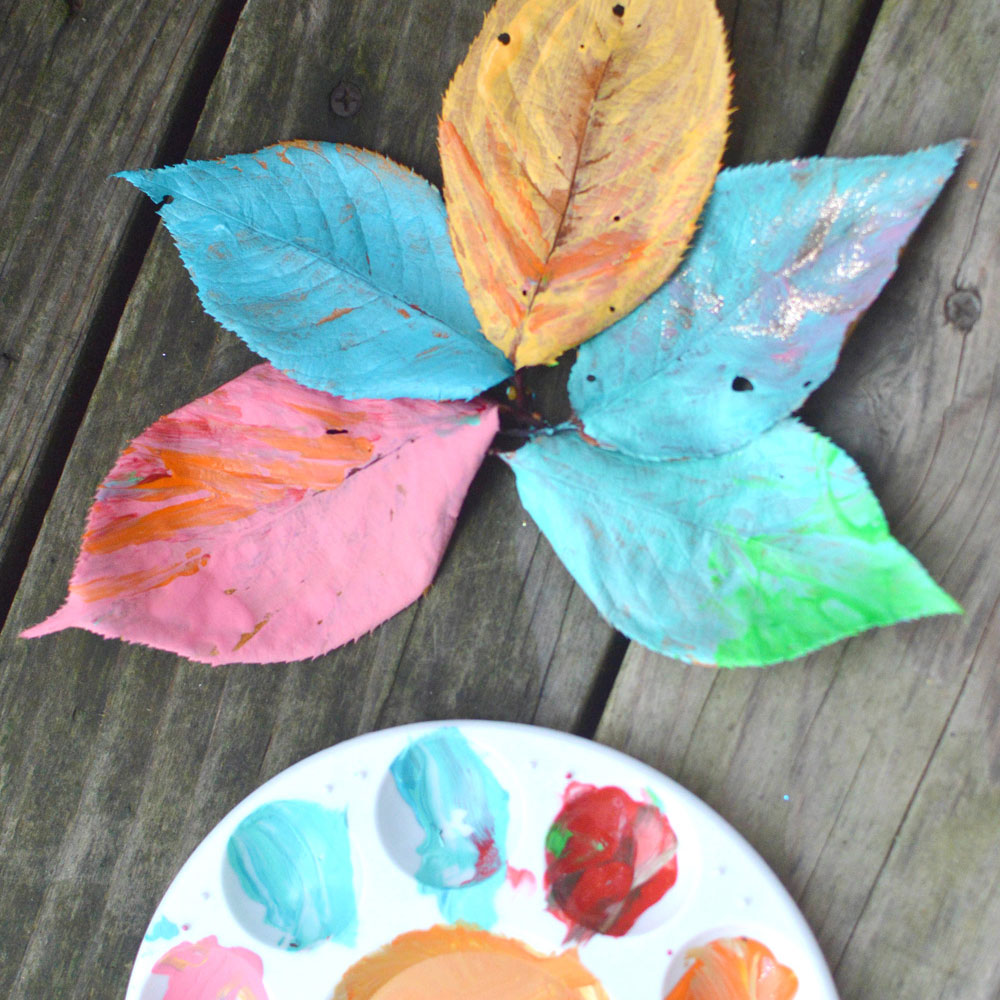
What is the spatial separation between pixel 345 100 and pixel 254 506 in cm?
22

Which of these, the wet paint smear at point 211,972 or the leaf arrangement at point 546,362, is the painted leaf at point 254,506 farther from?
the wet paint smear at point 211,972

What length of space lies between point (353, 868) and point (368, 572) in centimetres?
16

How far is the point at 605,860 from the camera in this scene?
15.7 inches

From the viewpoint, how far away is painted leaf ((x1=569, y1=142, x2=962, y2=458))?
0.34m

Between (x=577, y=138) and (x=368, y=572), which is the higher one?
(x=577, y=138)

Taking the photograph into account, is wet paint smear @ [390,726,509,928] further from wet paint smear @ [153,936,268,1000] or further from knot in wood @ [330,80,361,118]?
knot in wood @ [330,80,361,118]

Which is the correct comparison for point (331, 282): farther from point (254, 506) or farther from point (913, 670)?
point (913, 670)

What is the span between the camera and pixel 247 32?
1.37 ft

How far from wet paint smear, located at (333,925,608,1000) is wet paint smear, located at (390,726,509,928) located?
13 mm

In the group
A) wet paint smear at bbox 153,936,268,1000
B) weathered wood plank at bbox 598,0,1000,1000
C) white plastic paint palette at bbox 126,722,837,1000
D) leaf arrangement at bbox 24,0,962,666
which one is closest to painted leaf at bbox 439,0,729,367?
leaf arrangement at bbox 24,0,962,666

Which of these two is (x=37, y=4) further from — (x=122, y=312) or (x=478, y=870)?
(x=478, y=870)

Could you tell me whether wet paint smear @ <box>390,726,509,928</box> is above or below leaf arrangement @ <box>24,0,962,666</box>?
below

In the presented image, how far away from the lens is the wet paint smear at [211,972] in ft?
1.32

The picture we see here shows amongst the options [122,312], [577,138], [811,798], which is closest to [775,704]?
[811,798]
